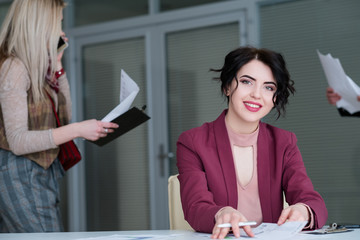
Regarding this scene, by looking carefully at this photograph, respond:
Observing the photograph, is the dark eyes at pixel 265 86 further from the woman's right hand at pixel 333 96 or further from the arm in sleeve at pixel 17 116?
the arm in sleeve at pixel 17 116

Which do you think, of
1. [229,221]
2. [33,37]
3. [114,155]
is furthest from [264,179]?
[114,155]

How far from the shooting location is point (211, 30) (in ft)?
14.5

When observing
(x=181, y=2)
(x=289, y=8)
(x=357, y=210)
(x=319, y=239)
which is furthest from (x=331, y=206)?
(x=319, y=239)

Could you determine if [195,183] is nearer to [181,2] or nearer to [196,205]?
[196,205]

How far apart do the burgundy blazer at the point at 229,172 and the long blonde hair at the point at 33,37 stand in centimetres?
80

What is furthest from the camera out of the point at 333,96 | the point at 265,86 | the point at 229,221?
the point at 333,96

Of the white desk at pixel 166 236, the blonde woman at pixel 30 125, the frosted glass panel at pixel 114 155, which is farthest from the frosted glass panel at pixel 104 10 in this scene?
the white desk at pixel 166 236

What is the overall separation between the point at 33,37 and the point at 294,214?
1338mm

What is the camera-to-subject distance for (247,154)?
1.78 meters

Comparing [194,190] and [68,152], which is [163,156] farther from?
[194,190]

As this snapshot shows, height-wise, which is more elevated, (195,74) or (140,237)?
(195,74)

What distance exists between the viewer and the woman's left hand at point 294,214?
4.90 ft

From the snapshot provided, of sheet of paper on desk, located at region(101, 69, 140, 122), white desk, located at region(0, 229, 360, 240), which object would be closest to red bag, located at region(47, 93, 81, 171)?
sheet of paper on desk, located at region(101, 69, 140, 122)

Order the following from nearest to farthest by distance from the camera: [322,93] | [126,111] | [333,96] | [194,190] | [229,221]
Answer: [229,221]
[194,190]
[126,111]
[333,96]
[322,93]
